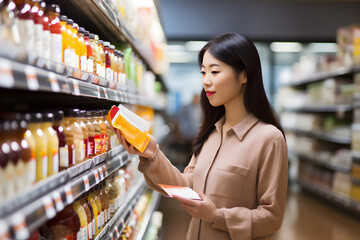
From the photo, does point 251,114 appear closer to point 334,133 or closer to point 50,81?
point 50,81

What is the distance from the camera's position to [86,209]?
78.2 inches

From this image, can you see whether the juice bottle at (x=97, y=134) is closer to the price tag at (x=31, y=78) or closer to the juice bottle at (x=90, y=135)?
the juice bottle at (x=90, y=135)

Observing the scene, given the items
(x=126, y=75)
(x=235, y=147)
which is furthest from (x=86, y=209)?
(x=126, y=75)

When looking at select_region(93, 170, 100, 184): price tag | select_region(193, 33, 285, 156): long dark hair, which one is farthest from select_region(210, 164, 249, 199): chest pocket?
select_region(93, 170, 100, 184): price tag

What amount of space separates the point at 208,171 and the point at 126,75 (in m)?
1.24

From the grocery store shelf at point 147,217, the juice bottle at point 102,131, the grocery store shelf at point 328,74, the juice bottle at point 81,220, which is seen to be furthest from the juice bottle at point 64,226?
the grocery store shelf at point 328,74

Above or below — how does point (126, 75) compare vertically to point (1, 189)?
above

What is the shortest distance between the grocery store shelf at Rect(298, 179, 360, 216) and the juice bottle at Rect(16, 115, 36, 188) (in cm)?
562

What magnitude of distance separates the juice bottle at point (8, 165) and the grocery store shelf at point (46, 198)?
0.03 m

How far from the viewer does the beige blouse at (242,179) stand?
78.6 inches

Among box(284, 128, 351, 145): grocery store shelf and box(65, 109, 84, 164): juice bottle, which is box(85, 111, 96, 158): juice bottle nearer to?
box(65, 109, 84, 164): juice bottle

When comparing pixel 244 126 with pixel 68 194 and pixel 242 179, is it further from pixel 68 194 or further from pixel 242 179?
pixel 68 194

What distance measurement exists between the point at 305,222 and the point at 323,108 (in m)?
2.50

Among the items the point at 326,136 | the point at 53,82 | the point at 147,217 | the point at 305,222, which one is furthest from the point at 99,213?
the point at 326,136
